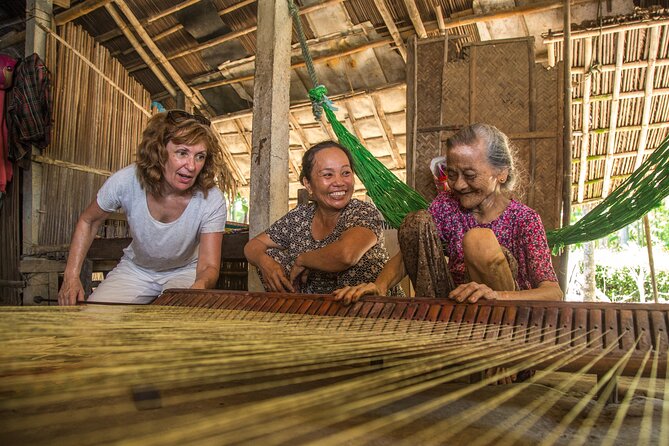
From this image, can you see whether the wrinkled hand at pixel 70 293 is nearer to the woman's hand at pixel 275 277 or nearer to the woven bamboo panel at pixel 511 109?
the woman's hand at pixel 275 277

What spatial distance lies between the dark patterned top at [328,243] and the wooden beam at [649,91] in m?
4.16

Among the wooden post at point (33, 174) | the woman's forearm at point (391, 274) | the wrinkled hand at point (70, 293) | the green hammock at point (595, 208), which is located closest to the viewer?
the woman's forearm at point (391, 274)

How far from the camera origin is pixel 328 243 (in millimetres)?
2391

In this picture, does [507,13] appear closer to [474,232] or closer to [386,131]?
[386,131]

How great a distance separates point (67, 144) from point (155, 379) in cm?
521

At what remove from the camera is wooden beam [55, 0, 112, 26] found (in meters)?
4.89

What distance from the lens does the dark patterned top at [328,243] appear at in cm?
230

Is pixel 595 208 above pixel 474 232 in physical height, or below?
above

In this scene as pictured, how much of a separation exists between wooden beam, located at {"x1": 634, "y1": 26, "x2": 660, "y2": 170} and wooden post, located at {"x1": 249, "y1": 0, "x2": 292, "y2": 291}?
385 cm

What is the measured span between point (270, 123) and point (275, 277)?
3.30 ft

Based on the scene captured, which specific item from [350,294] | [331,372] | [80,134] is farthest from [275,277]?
[80,134]

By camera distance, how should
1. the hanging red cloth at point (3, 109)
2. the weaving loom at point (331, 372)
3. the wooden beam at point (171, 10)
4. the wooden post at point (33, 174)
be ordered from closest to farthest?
the weaving loom at point (331, 372), the hanging red cloth at point (3, 109), the wooden post at point (33, 174), the wooden beam at point (171, 10)

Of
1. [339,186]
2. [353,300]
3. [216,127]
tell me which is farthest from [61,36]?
[353,300]

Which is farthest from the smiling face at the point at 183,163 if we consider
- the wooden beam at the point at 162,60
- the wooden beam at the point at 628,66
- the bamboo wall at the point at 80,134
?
the wooden beam at the point at 628,66
